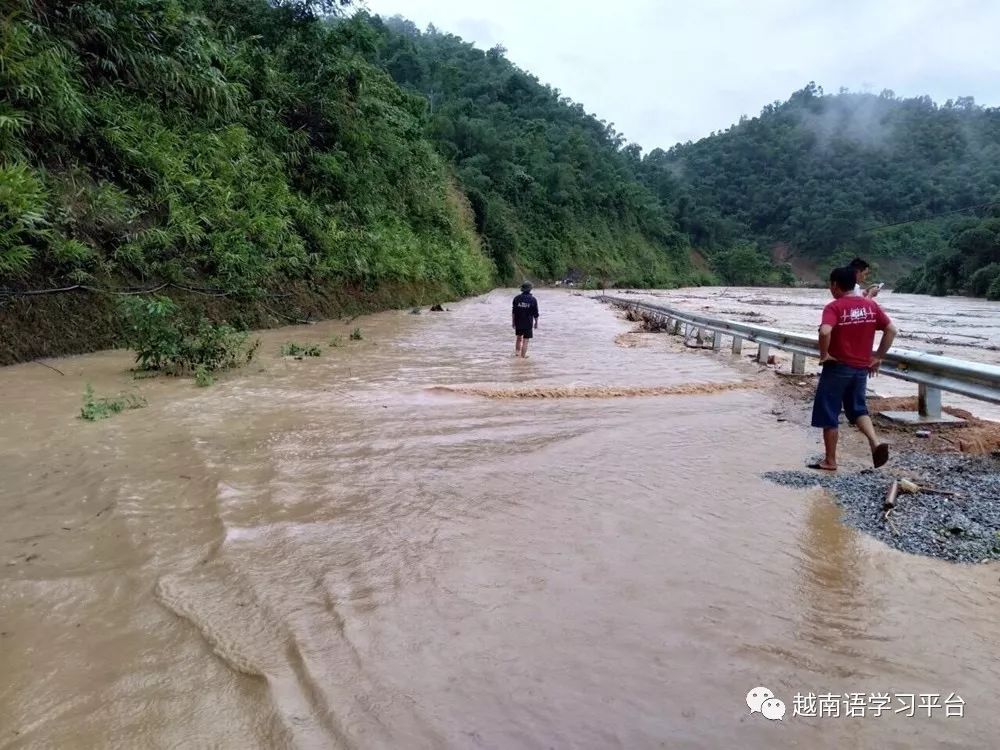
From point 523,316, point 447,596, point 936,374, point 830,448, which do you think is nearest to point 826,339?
point 830,448

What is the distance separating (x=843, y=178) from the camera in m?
96.5

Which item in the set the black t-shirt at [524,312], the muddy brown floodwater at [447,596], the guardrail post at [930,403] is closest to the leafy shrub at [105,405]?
the muddy brown floodwater at [447,596]

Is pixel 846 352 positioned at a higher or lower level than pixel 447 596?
higher

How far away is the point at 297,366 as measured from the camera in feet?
32.4

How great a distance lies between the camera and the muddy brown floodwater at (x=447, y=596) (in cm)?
227

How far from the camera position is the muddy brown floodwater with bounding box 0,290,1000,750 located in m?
2.27

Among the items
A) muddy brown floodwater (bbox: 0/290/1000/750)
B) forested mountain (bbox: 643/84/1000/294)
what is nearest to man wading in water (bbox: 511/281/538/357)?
muddy brown floodwater (bbox: 0/290/1000/750)

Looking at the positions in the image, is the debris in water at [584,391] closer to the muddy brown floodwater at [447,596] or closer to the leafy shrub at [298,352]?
the muddy brown floodwater at [447,596]

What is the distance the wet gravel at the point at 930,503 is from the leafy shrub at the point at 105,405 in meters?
6.02

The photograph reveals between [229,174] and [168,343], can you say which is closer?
[168,343]

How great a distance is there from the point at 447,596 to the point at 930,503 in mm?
3256

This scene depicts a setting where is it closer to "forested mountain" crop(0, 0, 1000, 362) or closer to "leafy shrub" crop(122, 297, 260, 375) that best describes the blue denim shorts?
"leafy shrub" crop(122, 297, 260, 375)

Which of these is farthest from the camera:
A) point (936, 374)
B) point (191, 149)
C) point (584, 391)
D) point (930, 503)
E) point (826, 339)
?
point (191, 149)

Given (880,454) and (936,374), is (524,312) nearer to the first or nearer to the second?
(936,374)
